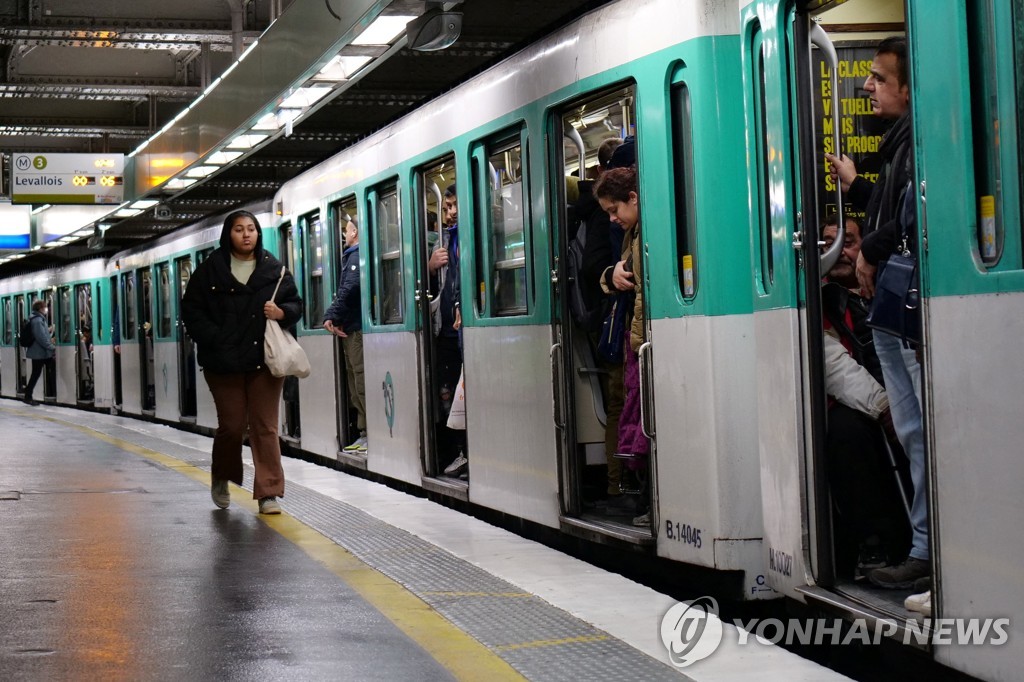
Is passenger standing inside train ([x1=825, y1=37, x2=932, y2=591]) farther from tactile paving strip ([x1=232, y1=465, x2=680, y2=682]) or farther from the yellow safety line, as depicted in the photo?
the yellow safety line

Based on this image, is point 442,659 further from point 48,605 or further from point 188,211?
point 188,211

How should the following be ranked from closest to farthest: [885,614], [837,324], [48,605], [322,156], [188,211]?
1. [885,614]
2. [837,324]
3. [48,605]
4. [322,156]
5. [188,211]

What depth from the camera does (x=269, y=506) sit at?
28.4ft

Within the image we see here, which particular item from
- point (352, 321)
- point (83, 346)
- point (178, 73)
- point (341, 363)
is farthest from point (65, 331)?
point (352, 321)

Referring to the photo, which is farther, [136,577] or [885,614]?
[136,577]

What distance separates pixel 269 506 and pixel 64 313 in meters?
19.0

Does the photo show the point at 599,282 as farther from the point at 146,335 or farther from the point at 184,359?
the point at 146,335

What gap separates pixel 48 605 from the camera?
5766mm

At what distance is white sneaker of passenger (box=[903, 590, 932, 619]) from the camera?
4.19 meters

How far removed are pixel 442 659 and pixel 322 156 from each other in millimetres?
8304

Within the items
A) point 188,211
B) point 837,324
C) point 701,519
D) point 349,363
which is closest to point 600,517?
point 701,519

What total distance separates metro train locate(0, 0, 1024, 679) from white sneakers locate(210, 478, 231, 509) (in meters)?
1.31

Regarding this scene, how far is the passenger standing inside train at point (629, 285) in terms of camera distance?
20.9 ft
